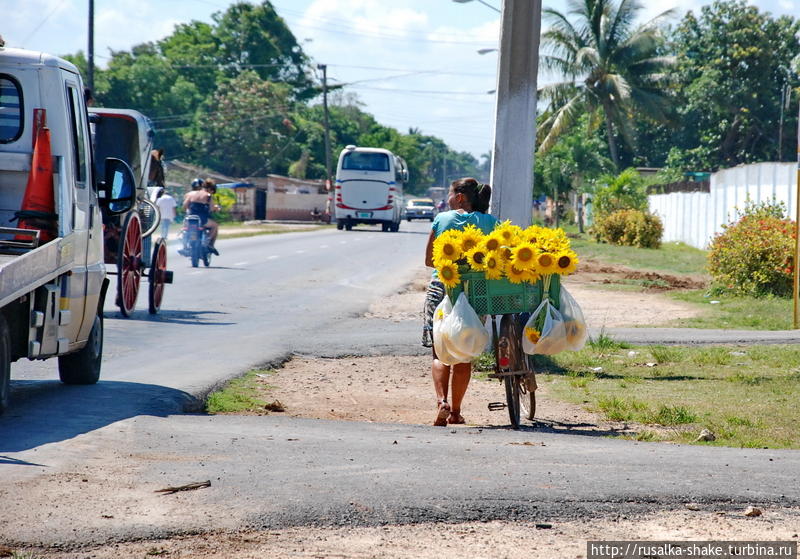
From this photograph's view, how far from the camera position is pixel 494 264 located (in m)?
7.46

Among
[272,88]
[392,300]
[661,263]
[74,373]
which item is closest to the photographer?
[74,373]

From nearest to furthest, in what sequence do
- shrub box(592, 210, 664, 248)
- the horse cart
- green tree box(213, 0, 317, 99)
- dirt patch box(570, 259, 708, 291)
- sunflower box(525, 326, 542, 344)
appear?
sunflower box(525, 326, 542, 344) → the horse cart → dirt patch box(570, 259, 708, 291) → shrub box(592, 210, 664, 248) → green tree box(213, 0, 317, 99)

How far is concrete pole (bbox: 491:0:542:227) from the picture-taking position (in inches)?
456

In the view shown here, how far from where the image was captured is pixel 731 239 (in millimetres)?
→ 19750

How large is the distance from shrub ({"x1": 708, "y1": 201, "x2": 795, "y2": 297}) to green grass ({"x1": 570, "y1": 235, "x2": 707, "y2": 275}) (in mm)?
5716

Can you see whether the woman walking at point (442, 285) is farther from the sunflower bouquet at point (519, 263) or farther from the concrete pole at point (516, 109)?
the concrete pole at point (516, 109)

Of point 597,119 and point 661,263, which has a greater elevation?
point 597,119

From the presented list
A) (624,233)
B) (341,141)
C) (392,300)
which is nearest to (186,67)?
(341,141)

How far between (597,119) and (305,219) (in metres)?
27.7

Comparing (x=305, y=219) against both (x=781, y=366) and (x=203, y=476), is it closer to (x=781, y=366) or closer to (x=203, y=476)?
(x=781, y=366)

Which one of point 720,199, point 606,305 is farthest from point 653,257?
point 606,305

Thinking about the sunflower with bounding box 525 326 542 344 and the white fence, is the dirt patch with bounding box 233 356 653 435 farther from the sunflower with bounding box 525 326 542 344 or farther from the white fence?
the white fence

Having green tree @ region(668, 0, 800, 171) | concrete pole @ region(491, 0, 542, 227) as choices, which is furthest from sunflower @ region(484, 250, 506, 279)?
green tree @ region(668, 0, 800, 171)

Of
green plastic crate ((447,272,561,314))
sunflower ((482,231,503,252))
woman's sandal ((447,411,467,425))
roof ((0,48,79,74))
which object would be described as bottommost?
woman's sandal ((447,411,467,425))
